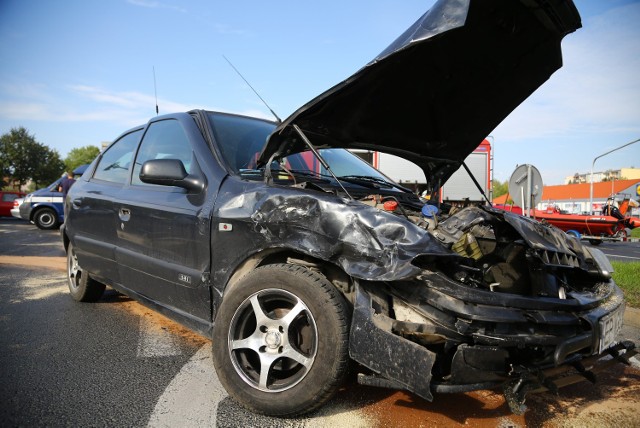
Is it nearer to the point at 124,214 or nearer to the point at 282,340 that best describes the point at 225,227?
the point at 282,340

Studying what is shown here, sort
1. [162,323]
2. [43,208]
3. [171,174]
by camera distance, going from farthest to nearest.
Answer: [43,208]
[162,323]
[171,174]

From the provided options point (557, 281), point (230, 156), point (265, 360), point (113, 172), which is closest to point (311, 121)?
point (230, 156)

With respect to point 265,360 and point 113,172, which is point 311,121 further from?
point 113,172

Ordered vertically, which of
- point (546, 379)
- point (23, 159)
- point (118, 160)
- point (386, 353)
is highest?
point (23, 159)

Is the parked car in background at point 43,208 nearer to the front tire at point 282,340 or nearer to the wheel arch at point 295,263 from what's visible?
the wheel arch at point 295,263

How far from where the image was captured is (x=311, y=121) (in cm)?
281

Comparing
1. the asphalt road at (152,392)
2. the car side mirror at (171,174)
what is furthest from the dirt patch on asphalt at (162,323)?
the car side mirror at (171,174)

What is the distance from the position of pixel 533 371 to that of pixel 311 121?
1.86 m

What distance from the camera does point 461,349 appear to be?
6.18ft

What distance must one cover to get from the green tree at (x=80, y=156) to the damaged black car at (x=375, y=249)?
7235 cm

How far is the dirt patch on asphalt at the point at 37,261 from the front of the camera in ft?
23.0

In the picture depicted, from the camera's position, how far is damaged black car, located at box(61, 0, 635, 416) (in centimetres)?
196

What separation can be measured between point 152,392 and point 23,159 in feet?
169

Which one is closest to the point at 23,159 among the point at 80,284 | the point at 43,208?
the point at 43,208
